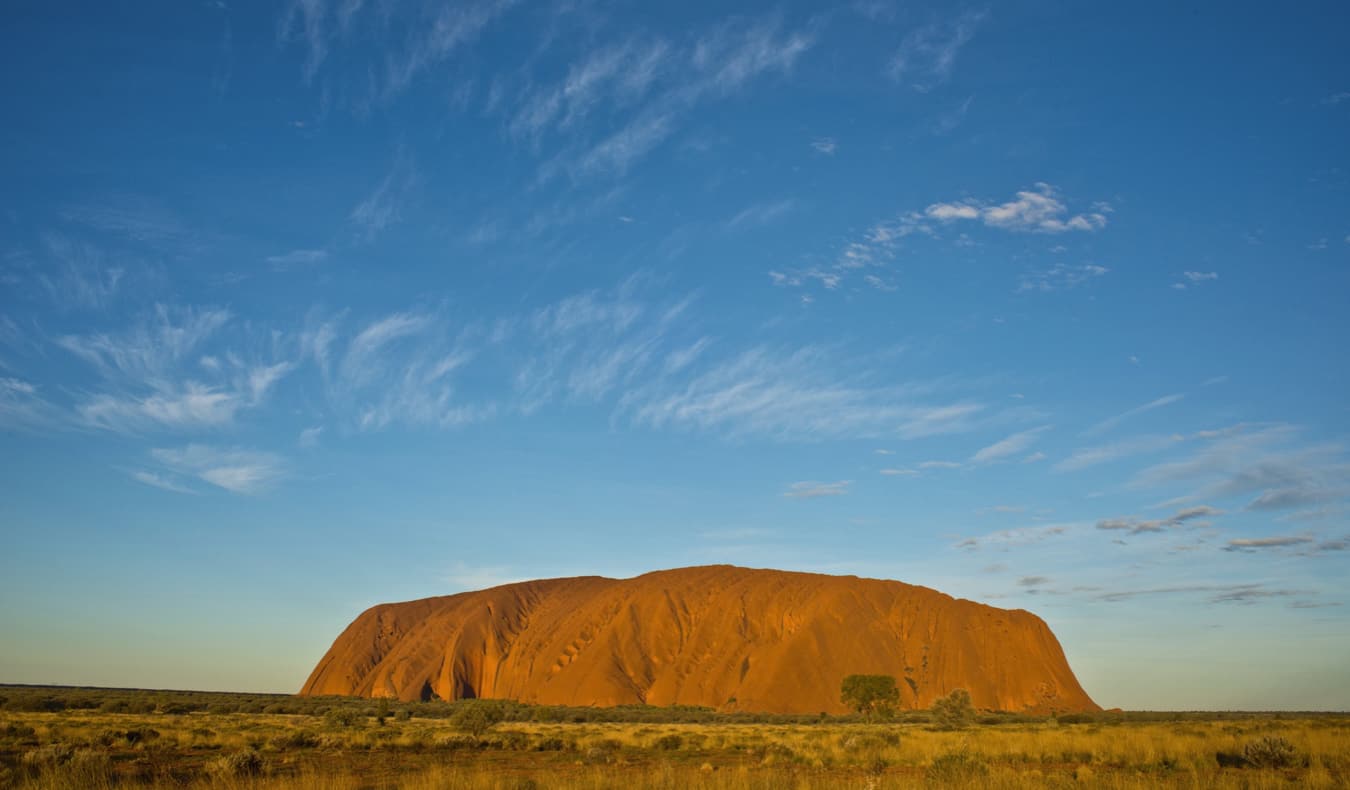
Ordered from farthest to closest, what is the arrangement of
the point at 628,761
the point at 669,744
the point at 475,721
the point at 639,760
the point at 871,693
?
the point at 871,693 < the point at 475,721 < the point at 669,744 < the point at 639,760 < the point at 628,761

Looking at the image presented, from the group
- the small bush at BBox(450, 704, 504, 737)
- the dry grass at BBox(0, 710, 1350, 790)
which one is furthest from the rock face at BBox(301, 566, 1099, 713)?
the dry grass at BBox(0, 710, 1350, 790)

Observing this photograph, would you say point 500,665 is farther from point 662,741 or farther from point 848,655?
point 662,741

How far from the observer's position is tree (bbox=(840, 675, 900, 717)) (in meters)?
73.6

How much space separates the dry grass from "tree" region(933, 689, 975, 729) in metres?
25.6

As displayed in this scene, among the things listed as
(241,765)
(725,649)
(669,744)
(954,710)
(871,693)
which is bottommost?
(669,744)

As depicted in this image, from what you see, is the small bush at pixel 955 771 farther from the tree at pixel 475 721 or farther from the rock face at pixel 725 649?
the rock face at pixel 725 649

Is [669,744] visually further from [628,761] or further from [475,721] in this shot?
[475,721]

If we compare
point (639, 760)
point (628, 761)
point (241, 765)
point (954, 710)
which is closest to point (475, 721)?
point (639, 760)

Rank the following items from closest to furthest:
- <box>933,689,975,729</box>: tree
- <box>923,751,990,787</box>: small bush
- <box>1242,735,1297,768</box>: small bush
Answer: <box>923,751,990,787</box>: small bush < <box>1242,735,1297,768</box>: small bush < <box>933,689,975,729</box>: tree

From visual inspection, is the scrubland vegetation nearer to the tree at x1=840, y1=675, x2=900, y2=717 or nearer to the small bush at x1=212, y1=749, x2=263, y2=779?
the small bush at x1=212, y1=749, x2=263, y2=779

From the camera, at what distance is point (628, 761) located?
80.6 ft

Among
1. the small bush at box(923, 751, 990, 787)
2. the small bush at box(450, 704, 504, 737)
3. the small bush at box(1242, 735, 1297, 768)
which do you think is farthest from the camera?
the small bush at box(450, 704, 504, 737)

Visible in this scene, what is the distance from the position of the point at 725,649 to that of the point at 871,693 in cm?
3233

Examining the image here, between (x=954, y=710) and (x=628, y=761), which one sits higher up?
(x=954, y=710)
